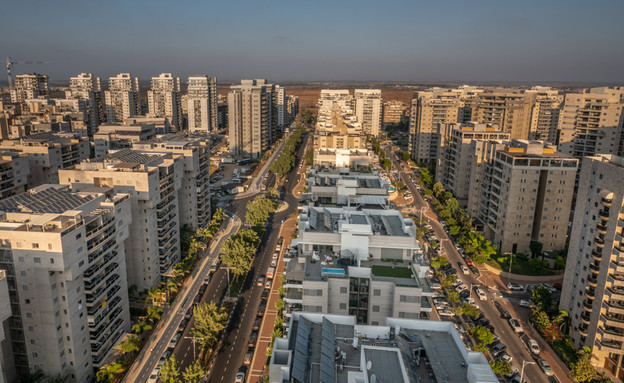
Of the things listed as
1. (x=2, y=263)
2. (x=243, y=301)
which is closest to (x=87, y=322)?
(x=2, y=263)

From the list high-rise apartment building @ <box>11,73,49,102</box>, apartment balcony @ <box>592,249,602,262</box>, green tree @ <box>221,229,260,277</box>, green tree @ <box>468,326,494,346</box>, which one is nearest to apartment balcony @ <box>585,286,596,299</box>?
apartment balcony @ <box>592,249,602,262</box>

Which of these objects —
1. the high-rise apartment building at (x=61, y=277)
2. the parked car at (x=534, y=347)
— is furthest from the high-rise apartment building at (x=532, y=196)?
the high-rise apartment building at (x=61, y=277)

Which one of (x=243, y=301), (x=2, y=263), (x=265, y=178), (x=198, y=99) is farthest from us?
(x=198, y=99)

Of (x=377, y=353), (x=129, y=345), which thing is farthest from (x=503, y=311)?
(x=129, y=345)

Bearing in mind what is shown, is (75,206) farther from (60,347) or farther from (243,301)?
(243,301)

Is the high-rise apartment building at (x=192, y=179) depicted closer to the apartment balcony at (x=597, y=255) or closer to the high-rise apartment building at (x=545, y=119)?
the apartment balcony at (x=597, y=255)

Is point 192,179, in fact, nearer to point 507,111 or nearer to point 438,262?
point 438,262

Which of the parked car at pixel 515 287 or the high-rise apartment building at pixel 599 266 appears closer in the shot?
the high-rise apartment building at pixel 599 266
